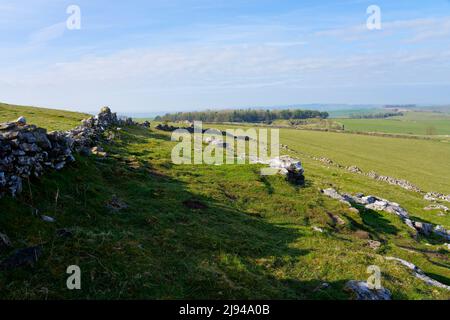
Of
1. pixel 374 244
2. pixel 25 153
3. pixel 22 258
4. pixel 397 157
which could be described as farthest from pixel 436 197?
pixel 22 258

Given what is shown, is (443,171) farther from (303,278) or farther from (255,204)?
(303,278)

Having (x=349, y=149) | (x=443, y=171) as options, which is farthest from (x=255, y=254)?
(x=349, y=149)

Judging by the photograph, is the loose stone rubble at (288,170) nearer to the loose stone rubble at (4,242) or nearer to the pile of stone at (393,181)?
the loose stone rubble at (4,242)

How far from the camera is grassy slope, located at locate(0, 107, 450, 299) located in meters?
12.1

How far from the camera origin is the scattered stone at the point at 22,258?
1125cm

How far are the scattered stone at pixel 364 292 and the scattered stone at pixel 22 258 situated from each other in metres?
11.2

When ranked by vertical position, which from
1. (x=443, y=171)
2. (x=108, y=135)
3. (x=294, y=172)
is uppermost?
(x=108, y=135)

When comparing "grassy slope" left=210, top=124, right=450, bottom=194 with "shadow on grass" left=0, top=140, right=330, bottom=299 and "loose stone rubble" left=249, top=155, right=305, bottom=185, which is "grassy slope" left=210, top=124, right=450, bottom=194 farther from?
"shadow on grass" left=0, top=140, right=330, bottom=299

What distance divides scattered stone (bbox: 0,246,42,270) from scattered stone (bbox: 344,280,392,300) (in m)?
11.2

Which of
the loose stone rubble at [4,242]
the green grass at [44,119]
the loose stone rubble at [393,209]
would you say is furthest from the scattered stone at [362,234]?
the green grass at [44,119]

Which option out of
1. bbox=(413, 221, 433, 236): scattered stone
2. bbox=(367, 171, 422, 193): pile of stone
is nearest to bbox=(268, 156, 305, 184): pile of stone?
bbox=(413, 221, 433, 236): scattered stone
